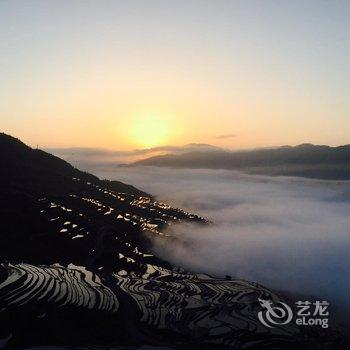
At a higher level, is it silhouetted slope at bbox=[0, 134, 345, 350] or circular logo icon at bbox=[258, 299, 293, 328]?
silhouetted slope at bbox=[0, 134, 345, 350]

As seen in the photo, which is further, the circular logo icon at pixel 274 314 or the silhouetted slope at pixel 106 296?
the circular logo icon at pixel 274 314

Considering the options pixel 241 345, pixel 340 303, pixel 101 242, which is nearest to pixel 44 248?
pixel 101 242

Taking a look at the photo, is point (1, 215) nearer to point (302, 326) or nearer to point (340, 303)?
point (302, 326)

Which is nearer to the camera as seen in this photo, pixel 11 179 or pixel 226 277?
pixel 226 277

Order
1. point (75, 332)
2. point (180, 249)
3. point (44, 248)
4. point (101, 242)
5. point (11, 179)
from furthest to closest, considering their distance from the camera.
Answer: point (11, 179), point (180, 249), point (101, 242), point (44, 248), point (75, 332)

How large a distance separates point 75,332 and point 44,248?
52602mm

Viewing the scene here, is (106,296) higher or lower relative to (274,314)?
higher

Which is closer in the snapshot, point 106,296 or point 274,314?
point 106,296

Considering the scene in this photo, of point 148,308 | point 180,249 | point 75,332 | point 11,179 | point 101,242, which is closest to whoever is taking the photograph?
point 75,332

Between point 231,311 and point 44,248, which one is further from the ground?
point 44,248

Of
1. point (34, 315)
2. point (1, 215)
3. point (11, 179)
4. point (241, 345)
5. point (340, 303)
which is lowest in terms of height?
point (340, 303)

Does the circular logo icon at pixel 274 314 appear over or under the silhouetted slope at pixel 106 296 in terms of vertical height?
under

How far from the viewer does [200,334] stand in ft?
294

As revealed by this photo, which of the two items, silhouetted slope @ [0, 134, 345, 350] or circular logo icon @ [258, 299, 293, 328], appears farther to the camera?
circular logo icon @ [258, 299, 293, 328]
